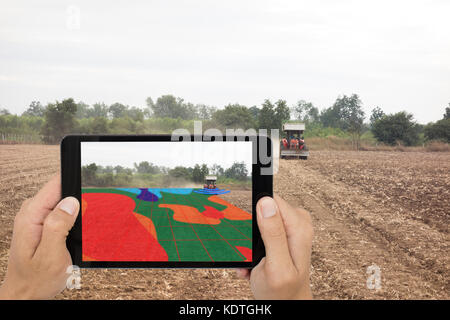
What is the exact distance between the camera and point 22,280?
128cm

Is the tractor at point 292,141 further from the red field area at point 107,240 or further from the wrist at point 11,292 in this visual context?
the wrist at point 11,292

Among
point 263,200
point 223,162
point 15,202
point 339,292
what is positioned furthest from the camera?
point 15,202

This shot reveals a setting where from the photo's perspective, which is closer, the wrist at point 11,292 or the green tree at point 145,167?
the wrist at point 11,292

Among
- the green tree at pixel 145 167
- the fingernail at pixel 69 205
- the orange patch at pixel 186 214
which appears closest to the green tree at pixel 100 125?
the orange patch at pixel 186 214

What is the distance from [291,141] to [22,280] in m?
9.30

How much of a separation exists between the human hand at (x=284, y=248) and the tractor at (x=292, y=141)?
881 cm

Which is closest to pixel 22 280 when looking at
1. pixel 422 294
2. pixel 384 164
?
pixel 422 294

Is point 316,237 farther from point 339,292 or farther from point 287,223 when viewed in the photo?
point 287,223

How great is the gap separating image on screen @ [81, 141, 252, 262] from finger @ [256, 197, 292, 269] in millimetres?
101

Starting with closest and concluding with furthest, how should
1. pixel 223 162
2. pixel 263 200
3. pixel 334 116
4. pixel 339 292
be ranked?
pixel 263 200
pixel 223 162
pixel 339 292
pixel 334 116

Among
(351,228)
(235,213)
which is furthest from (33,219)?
(351,228)

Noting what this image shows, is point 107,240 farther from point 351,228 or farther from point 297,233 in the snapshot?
point 351,228

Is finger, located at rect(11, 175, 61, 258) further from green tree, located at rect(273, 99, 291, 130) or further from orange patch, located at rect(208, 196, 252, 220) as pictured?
green tree, located at rect(273, 99, 291, 130)

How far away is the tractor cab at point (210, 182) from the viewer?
5.62ft
